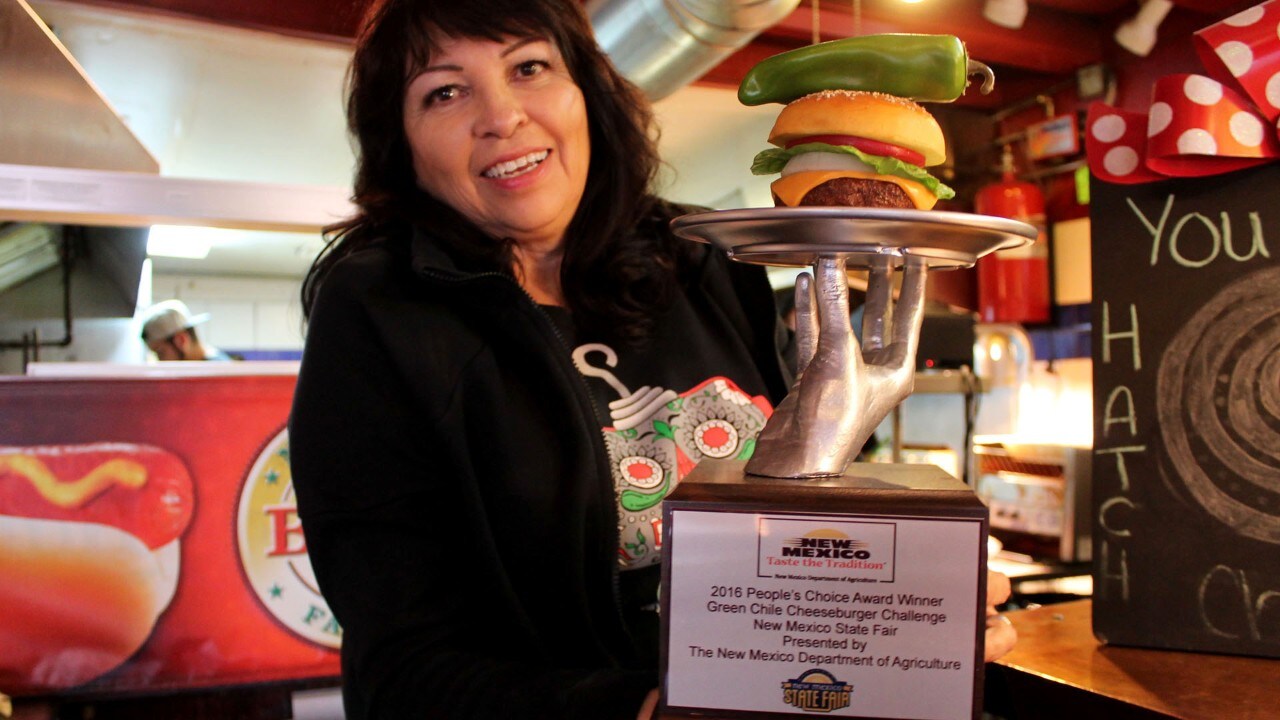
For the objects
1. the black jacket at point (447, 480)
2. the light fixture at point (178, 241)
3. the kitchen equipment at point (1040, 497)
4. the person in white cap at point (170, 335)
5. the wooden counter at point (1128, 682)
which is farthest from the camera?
the light fixture at point (178, 241)

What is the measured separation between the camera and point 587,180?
1006mm

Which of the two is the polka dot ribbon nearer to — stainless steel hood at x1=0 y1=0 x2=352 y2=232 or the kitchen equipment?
stainless steel hood at x1=0 y1=0 x2=352 y2=232

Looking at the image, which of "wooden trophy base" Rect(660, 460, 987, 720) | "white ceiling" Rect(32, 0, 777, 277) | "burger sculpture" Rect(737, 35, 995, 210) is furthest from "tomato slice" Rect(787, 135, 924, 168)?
"white ceiling" Rect(32, 0, 777, 277)

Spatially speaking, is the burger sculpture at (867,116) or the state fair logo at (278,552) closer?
the burger sculpture at (867,116)

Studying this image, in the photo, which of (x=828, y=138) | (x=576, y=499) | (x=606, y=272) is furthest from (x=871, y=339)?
(x=606, y=272)

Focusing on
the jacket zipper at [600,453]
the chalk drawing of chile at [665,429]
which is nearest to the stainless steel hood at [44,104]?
the jacket zipper at [600,453]

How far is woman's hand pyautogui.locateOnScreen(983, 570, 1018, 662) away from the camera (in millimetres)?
542

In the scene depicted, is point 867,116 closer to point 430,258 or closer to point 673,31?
point 430,258

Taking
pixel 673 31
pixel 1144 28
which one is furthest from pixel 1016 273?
pixel 673 31

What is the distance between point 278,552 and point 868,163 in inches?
54.4

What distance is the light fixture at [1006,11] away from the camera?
328 cm

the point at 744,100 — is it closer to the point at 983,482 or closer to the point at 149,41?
the point at 983,482

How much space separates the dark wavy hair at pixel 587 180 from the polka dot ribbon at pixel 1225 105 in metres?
0.48

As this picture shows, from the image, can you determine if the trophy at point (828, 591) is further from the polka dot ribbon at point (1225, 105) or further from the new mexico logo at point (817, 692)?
the polka dot ribbon at point (1225, 105)
